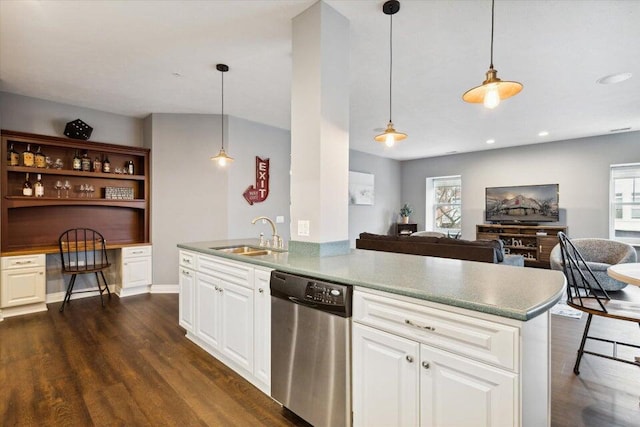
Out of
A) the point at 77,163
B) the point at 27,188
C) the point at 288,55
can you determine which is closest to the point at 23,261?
the point at 27,188

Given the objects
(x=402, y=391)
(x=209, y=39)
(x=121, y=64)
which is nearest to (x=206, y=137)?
(x=121, y=64)

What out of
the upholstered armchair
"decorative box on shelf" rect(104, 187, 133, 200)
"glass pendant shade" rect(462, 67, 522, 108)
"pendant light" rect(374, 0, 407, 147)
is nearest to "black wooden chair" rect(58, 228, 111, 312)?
"decorative box on shelf" rect(104, 187, 133, 200)

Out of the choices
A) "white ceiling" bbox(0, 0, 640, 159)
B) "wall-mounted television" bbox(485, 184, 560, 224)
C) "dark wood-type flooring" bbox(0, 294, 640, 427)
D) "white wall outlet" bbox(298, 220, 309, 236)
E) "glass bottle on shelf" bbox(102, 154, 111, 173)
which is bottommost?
"dark wood-type flooring" bbox(0, 294, 640, 427)

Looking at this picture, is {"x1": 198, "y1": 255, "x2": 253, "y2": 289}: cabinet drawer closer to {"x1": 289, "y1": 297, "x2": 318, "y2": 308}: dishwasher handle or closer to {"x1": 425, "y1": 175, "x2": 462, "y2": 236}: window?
Result: {"x1": 289, "y1": 297, "x2": 318, "y2": 308}: dishwasher handle

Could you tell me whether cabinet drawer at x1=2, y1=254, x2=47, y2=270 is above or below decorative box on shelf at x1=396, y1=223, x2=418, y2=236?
below

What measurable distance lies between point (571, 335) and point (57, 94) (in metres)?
6.32

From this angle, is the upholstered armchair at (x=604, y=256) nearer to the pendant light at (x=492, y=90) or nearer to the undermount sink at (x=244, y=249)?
the pendant light at (x=492, y=90)

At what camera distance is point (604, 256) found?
4668mm

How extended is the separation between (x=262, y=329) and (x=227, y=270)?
544 mm

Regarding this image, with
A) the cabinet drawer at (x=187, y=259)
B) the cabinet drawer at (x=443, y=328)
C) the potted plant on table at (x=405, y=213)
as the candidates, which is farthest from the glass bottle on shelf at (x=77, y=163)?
the potted plant on table at (x=405, y=213)

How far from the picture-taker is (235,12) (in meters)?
2.38

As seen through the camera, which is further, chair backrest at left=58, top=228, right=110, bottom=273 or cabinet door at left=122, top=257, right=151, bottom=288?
cabinet door at left=122, top=257, right=151, bottom=288

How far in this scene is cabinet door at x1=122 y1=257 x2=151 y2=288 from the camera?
4387mm

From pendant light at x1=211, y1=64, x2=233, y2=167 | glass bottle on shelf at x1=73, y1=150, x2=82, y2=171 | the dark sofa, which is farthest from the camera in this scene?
glass bottle on shelf at x1=73, y1=150, x2=82, y2=171
